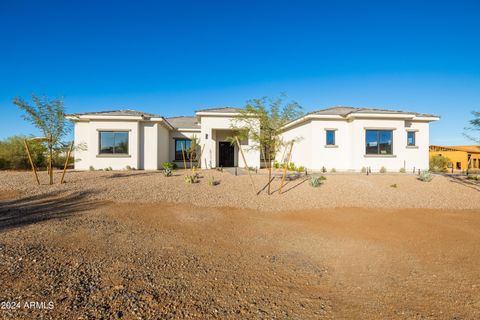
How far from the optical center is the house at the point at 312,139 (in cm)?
1620

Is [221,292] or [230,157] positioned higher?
[230,157]

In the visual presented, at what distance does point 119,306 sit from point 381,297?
3.35m

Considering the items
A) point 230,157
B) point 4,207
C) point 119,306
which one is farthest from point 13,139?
point 119,306

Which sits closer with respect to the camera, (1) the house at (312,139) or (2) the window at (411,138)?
(1) the house at (312,139)

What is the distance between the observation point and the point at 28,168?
685 inches

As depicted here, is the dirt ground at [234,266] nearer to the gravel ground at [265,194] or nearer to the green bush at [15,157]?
the gravel ground at [265,194]

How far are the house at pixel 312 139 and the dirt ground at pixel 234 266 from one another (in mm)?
9774

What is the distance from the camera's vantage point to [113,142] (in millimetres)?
16297

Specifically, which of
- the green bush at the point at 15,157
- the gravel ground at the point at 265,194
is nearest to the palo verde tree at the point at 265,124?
the gravel ground at the point at 265,194

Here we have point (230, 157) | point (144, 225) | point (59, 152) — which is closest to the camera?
point (144, 225)

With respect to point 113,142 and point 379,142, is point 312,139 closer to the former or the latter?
point 379,142

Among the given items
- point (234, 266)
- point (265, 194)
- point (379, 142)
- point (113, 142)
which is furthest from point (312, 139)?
point (234, 266)

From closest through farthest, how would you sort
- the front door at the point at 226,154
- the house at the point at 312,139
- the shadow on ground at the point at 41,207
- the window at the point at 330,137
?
the shadow on ground at the point at 41,207, the house at the point at 312,139, the window at the point at 330,137, the front door at the point at 226,154

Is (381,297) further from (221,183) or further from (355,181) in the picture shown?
(355,181)
